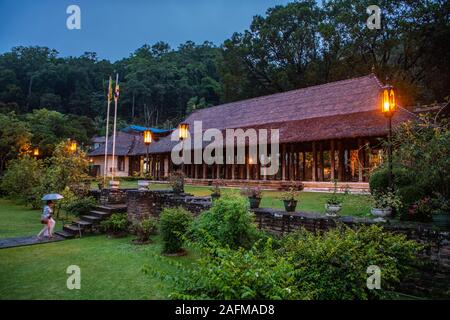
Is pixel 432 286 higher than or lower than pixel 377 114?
lower

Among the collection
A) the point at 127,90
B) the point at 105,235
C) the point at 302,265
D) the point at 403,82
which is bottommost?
the point at 105,235

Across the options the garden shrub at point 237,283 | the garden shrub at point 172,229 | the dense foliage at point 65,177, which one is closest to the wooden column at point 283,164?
the dense foliage at point 65,177

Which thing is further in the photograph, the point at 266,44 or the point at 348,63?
the point at 266,44

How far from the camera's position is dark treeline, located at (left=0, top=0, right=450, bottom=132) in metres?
28.9

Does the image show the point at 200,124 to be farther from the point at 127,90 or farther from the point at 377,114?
the point at 127,90

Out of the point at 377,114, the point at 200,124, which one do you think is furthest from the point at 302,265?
the point at 200,124

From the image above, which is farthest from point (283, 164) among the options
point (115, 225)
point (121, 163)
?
point (121, 163)

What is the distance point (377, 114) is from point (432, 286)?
12924 mm

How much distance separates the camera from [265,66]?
127ft

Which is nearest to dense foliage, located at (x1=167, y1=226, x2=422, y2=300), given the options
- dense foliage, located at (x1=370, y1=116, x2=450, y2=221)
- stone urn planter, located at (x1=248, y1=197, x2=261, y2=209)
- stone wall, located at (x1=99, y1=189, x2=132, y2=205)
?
dense foliage, located at (x1=370, y1=116, x2=450, y2=221)

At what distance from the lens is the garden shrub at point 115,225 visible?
10656 mm

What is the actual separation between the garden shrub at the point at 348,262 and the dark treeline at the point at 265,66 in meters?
26.4
